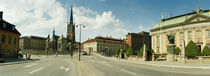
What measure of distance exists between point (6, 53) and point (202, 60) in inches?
1771

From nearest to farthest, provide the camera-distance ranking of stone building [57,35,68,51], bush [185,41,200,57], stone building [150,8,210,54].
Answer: bush [185,41,200,57]
stone building [150,8,210,54]
stone building [57,35,68,51]

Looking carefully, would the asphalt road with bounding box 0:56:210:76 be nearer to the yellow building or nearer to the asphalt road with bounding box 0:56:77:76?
the asphalt road with bounding box 0:56:77:76

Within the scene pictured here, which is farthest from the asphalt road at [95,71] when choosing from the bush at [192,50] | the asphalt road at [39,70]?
the bush at [192,50]

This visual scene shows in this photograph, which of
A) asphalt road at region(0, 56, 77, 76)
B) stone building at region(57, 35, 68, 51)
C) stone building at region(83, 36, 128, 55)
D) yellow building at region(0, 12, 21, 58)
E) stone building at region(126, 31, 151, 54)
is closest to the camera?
asphalt road at region(0, 56, 77, 76)

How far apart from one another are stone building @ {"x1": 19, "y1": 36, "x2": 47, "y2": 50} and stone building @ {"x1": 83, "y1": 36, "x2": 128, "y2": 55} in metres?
65.5

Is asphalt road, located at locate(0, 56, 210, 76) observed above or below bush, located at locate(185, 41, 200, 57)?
below

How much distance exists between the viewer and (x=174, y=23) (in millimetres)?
57844

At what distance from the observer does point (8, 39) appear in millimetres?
36562

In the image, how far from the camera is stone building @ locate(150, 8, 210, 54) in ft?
155

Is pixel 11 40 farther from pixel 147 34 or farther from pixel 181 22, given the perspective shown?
pixel 147 34

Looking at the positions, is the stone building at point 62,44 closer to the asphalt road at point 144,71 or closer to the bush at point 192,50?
the bush at point 192,50

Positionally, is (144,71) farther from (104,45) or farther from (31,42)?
(31,42)

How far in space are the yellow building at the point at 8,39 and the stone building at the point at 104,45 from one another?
69.3m

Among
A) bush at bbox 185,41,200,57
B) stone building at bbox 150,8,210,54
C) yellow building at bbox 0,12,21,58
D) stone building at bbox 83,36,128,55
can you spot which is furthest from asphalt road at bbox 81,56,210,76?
stone building at bbox 83,36,128,55
